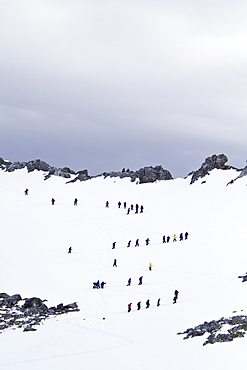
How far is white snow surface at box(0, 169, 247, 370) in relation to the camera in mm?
Answer: 20562

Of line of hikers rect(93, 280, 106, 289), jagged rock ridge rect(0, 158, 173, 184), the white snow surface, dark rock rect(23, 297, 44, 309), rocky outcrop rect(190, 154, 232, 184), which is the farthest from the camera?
jagged rock ridge rect(0, 158, 173, 184)

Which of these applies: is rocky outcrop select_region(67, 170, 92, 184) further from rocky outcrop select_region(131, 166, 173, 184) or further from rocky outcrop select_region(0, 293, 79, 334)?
rocky outcrop select_region(0, 293, 79, 334)

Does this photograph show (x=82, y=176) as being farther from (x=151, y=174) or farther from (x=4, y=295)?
(x=4, y=295)

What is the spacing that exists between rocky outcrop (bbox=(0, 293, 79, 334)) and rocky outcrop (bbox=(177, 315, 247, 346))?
1155 centimetres

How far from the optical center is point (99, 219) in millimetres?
58750

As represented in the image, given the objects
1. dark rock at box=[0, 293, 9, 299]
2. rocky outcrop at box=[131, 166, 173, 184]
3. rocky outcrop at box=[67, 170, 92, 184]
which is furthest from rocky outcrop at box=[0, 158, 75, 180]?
dark rock at box=[0, 293, 9, 299]

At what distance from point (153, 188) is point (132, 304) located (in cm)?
4643

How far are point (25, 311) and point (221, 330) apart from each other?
17.4 m

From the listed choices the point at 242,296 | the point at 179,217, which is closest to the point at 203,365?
the point at 242,296

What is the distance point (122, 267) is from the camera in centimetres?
4122

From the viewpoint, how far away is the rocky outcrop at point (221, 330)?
59.6ft

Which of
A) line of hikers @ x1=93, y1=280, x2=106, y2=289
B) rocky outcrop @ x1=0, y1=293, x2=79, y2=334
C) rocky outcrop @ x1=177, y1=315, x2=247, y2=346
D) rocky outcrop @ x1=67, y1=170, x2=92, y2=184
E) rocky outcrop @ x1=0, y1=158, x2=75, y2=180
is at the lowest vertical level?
rocky outcrop @ x1=0, y1=293, x2=79, y2=334

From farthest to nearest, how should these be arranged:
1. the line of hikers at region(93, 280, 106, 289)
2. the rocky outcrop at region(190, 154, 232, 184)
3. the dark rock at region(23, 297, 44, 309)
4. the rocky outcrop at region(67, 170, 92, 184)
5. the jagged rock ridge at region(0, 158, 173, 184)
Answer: the rocky outcrop at region(67, 170, 92, 184)
the jagged rock ridge at region(0, 158, 173, 184)
the rocky outcrop at region(190, 154, 232, 184)
the line of hikers at region(93, 280, 106, 289)
the dark rock at region(23, 297, 44, 309)

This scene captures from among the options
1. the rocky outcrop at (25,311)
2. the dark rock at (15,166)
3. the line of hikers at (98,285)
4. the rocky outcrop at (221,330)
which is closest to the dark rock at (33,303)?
the rocky outcrop at (25,311)
